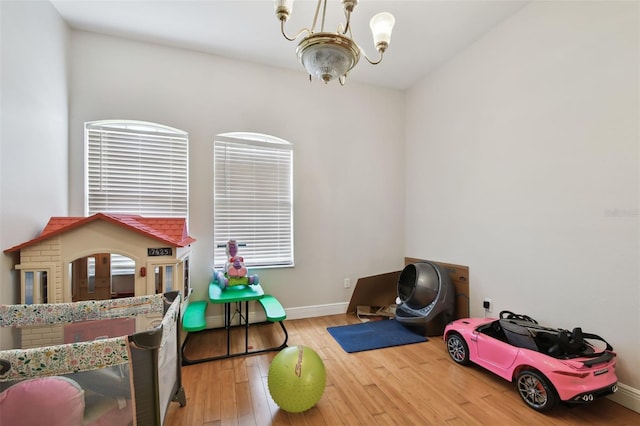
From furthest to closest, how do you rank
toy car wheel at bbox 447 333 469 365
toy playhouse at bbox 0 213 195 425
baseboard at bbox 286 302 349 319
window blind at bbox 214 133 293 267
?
1. baseboard at bbox 286 302 349 319
2. window blind at bbox 214 133 293 267
3. toy car wheel at bbox 447 333 469 365
4. toy playhouse at bbox 0 213 195 425

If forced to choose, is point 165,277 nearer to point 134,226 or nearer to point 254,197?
point 134,226

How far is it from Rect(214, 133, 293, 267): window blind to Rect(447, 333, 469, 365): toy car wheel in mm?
1823

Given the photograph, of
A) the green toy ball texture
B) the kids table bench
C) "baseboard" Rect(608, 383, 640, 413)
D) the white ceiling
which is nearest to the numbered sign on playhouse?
the kids table bench

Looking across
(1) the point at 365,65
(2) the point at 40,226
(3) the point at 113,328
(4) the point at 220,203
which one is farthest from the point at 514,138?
(2) the point at 40,226

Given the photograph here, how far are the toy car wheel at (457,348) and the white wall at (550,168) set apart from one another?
0.60m

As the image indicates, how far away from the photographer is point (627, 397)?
1760 millimetres

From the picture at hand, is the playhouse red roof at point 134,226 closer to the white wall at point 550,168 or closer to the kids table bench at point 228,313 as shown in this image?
the kids table bench at point 228,313

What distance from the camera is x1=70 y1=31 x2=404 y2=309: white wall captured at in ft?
8.61

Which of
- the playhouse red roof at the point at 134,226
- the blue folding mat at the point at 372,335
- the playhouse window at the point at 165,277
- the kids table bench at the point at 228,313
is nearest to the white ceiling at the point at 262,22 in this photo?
the playhouse red roof at the point at 134,226

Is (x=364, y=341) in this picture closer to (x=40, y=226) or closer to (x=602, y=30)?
(x=40, y=226)

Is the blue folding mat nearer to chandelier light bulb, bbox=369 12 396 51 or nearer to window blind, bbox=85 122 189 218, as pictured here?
window blind, bbox=85 122 189 218

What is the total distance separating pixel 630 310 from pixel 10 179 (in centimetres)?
407

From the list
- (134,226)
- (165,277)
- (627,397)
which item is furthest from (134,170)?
(627,397)

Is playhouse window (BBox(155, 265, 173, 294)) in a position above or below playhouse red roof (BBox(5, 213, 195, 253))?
below
